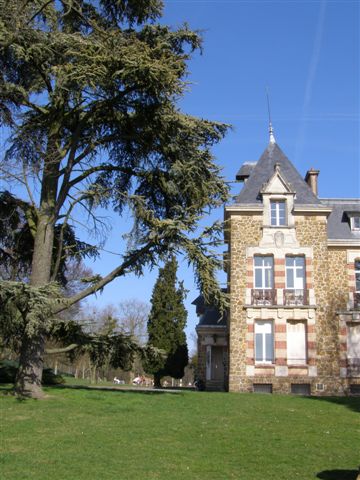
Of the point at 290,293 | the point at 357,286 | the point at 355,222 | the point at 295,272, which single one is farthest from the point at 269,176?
the point at 357,286

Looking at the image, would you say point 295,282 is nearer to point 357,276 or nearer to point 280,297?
point 280,297

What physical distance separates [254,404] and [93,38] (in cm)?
1002

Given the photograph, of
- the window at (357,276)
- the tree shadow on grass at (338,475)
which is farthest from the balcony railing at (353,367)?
the tree shadow on grass at (338,475)

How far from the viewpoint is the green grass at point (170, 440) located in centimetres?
660

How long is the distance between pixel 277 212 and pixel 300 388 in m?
7.48

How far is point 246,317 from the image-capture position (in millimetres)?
23219

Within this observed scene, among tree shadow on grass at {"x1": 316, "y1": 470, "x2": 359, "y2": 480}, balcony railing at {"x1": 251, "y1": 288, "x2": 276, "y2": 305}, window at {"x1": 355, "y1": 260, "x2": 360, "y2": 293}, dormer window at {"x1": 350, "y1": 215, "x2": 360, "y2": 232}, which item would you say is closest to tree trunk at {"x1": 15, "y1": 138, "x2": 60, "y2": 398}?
tree shadow on grass at {"x1": 316, "y1": 470, "x2": 359, "y2": 480}

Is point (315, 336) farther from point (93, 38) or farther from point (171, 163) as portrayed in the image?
point (93, 38)

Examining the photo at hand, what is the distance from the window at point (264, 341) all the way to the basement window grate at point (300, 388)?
135 centimetres

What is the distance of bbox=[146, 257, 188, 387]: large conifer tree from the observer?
2950 cm

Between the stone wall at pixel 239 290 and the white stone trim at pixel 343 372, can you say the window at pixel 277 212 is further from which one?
the white stone trim at pixel 343 372

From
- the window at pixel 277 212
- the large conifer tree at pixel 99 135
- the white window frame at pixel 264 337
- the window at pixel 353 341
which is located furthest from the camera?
the window at pixel 277 212

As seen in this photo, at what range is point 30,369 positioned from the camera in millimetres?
13172

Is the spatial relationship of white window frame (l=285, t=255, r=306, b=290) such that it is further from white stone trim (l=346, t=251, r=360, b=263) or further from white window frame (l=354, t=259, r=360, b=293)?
white window frame (l=354, t=259, r=360, b=293)
